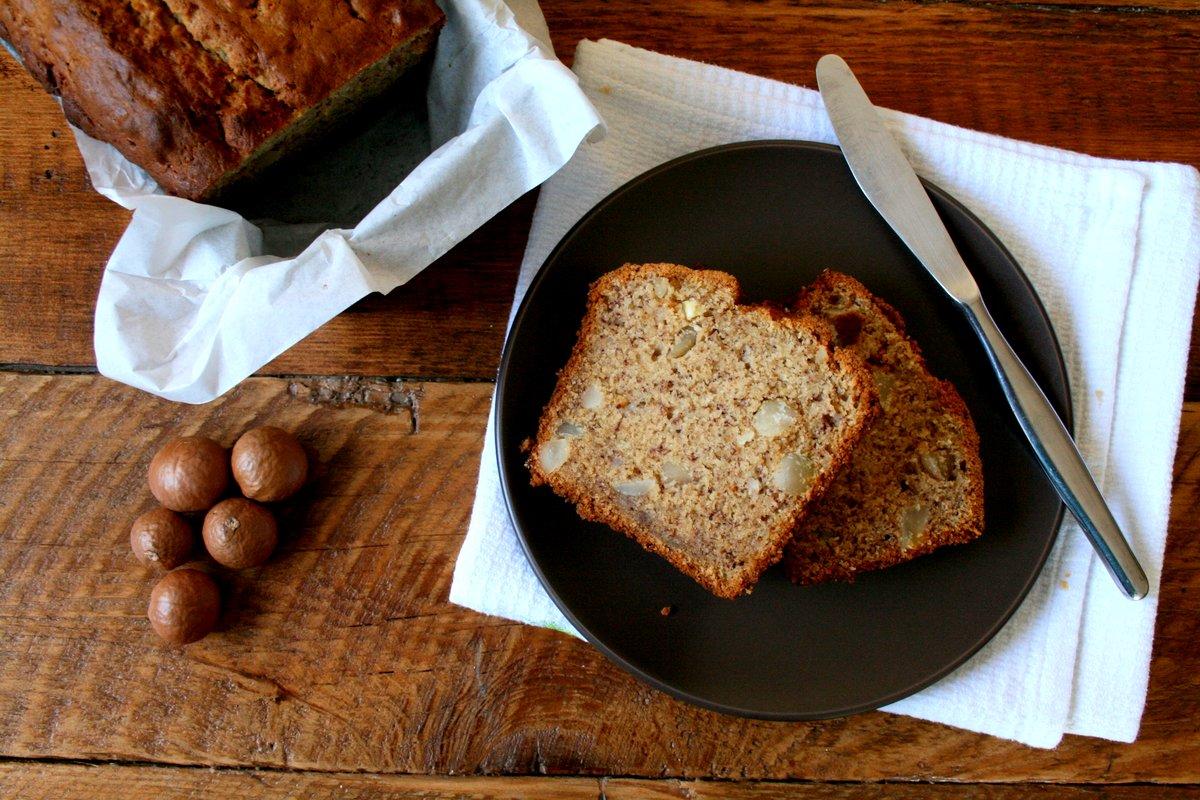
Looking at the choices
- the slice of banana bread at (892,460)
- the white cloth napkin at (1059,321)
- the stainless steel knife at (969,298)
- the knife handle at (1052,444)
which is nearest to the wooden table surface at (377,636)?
the white cloth napkin at (1059,321)

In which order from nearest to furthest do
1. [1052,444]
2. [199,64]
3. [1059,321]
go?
[199,64] → [1052,444] → [1059,321]

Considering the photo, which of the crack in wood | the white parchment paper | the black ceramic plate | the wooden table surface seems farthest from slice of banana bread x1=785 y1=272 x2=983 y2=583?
the crack in wood

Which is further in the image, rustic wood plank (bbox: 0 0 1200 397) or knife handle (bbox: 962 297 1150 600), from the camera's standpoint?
rustic wood plank (bbox: 0 0 1200 397)

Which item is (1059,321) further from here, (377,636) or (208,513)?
(208,513)

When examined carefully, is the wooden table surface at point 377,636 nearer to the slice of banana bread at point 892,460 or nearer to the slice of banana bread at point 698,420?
the slice of banana bread at point 698,420

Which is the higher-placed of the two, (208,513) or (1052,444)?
(1052,444)

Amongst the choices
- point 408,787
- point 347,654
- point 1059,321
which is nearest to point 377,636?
point 347,654

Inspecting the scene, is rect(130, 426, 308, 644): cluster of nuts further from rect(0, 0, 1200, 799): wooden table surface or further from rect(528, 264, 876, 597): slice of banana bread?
rect(528, 264, 876, 597): slice of banana bread
